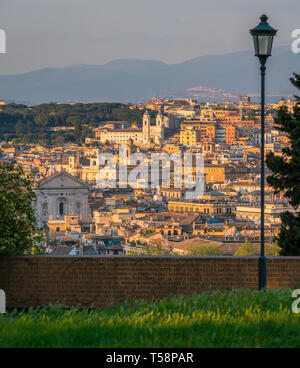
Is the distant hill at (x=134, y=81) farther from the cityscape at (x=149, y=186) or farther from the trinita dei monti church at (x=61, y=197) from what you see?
the trinita dei monti church at (x=61, y=197)

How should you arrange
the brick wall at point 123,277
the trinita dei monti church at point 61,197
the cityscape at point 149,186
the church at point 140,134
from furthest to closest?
the church at point 140,134, the trinita dei monti church at point 61,197, the cityscape at point 149,186, the brick wall at point 123,277

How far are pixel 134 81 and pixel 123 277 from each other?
127 meters

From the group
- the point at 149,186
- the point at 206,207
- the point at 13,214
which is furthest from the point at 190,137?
the point at 13,214

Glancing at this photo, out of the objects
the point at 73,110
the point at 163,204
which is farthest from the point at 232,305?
the point at 73,110

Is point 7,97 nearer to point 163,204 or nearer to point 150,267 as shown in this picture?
point 163,204

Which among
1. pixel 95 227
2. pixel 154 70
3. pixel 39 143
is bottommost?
pixel 95 227

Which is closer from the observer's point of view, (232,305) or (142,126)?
(232,305)

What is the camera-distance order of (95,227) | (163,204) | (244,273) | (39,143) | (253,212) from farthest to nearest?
(39,143) → (163,204) → (253,212) → (95,227) → (244,273)

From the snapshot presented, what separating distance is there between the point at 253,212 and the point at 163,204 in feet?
27.3

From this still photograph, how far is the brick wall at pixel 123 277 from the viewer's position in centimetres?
564

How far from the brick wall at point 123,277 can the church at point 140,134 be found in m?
90.6

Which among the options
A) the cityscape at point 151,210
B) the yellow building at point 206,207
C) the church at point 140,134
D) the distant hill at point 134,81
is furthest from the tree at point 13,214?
the distant hill at point 134,81

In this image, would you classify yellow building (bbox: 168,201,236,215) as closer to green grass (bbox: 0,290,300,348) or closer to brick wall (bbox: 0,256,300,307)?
brick wall (bbox: 0,256,300,307)

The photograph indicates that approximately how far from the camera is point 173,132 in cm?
11094
